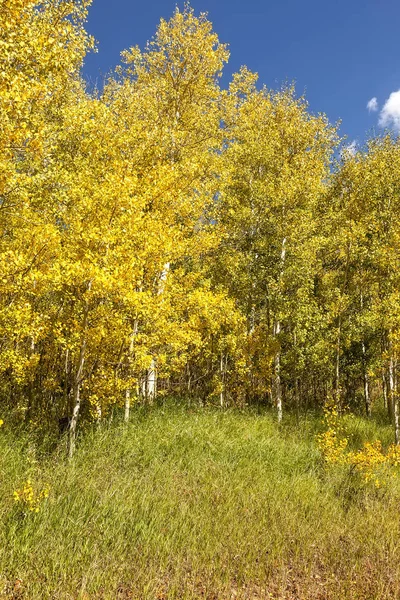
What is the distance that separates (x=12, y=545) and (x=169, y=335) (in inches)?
→ 239

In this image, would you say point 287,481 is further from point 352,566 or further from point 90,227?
point 90,227

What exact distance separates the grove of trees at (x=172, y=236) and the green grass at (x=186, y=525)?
160 cm

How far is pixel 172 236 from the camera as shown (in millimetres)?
10625

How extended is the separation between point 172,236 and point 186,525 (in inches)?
264

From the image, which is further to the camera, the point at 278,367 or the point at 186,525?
the point at 278,367

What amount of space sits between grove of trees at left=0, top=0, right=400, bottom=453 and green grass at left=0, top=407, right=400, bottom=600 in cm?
160

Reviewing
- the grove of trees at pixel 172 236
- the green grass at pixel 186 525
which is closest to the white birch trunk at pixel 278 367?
the grove of trees at pixel 172 236

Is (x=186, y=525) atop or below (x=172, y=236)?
below

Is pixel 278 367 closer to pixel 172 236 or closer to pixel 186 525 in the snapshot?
pixel 172 236

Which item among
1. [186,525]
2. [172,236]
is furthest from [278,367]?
[186,525]

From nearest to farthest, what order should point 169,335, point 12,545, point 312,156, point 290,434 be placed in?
point 12,545 < point 169,335 < point 290,434 < point 312,156

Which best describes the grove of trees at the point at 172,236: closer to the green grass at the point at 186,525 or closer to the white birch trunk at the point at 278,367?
the white birch trunk at the point at 278,367

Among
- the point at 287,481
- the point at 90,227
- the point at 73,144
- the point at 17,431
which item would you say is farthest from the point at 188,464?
the point at 73,144

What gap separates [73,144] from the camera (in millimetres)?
13055
